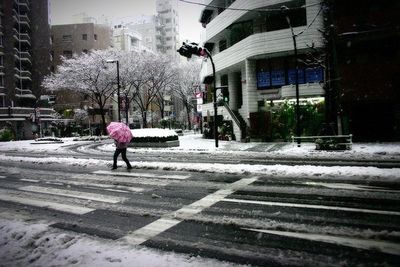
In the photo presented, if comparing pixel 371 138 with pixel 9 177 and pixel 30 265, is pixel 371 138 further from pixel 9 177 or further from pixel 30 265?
pixel 30 265

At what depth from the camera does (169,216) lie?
5.68m

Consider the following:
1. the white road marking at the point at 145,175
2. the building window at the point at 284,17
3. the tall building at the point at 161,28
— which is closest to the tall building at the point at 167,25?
the tall building at the point at 161,28

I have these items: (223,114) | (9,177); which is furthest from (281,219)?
(223,114)

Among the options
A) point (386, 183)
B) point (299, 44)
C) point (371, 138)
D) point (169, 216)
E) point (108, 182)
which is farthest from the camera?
point (299, 44)

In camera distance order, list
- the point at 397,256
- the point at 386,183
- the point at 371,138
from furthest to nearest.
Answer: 1. the point at 371,138
2. the point at 386,183
3. the point at 397,256

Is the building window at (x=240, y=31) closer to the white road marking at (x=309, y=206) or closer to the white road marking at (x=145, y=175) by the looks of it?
the white road marking at (x=145, y=175)

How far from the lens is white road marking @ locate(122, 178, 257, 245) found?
15.5 ft

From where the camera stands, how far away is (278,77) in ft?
86.8

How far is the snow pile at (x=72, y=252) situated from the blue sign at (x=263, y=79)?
23.9 meters

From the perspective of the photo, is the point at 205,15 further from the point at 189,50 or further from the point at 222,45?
the point at 189,50

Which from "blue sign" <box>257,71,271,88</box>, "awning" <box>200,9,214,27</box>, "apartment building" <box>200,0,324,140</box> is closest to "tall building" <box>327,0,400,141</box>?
"apartment building" <box>200,0,324,140</box>

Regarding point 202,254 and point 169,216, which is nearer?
point 202,254

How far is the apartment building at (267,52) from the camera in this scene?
78.9ft

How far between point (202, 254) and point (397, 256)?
7.33ft
